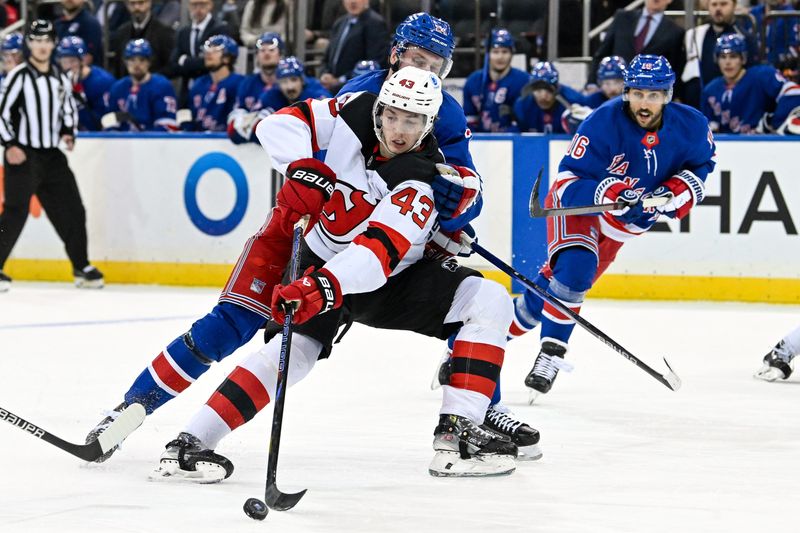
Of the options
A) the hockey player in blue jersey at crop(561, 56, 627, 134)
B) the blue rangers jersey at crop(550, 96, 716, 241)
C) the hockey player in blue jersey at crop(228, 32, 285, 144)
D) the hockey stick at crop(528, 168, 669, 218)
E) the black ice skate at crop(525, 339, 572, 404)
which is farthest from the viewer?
the hockey player in blue jersey at crop(228, 32, 285, 144)

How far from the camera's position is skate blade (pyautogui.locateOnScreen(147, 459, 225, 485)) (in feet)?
10.6

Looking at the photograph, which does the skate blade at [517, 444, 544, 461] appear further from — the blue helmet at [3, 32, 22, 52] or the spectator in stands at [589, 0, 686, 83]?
the blue helmet at [3, 32, 22, 52]

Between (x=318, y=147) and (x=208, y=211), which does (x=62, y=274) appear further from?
(x=318, y=147)

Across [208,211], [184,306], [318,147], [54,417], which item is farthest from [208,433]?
[208,211]

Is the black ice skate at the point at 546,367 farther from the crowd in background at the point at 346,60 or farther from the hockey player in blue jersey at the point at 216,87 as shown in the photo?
the hockey player in blue jersey at the point at 216,87

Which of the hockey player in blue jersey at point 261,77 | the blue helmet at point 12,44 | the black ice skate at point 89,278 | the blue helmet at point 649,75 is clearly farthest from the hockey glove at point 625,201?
the blue helmet at point 12,44

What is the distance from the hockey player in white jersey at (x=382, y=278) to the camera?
3.24 metres

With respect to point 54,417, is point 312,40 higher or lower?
higher

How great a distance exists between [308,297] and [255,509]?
523mm

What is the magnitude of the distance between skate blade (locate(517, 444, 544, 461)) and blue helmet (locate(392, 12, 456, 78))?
1147 millimetres

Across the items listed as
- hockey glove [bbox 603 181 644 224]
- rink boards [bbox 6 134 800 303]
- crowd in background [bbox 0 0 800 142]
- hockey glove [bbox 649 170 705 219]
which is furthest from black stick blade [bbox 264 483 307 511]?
crowd in background [bbox 0 0 800 142]

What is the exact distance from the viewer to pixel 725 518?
9.71 ft

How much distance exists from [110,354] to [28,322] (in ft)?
4.58

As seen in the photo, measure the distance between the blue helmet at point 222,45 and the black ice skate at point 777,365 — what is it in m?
5.17
